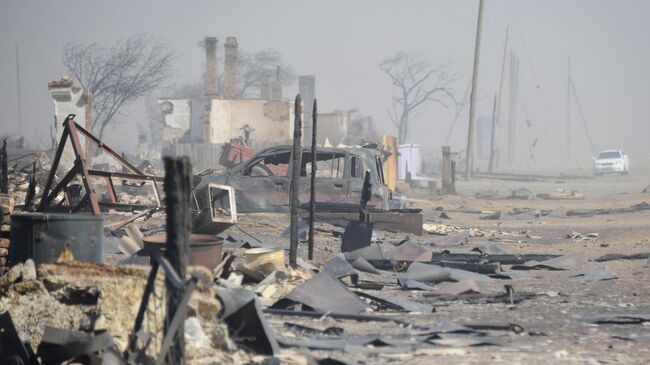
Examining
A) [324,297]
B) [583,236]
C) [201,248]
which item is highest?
[201,248]

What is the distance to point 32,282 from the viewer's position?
6.88 meters

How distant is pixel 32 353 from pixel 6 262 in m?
2.30

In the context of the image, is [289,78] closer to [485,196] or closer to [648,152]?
[648,152]

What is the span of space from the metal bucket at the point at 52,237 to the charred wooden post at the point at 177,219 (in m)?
2.71

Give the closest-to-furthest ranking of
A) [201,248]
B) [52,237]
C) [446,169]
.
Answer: [52,237], [201,248], [446,169]

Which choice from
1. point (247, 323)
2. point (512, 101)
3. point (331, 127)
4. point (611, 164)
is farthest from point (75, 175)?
point (512, 101)

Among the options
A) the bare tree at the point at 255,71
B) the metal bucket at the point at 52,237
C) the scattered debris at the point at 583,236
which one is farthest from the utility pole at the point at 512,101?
the metal bucket at the point at 52,237

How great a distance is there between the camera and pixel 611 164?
5253 centimetres

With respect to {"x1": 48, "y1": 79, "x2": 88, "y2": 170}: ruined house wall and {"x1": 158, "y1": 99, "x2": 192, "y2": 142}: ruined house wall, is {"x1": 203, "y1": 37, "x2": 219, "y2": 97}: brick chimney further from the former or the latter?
{"x1": 48, "y1": 79, "x2": 88, "y2": 170}: ruined house wall

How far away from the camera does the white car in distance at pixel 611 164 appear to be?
2066 inches

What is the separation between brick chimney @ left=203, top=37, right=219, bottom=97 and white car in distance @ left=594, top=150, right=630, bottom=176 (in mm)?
23486

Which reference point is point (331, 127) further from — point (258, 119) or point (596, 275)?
point (596, 275)

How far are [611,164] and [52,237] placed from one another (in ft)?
160

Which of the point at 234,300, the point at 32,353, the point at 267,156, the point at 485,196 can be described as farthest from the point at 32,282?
the point at 485,196
